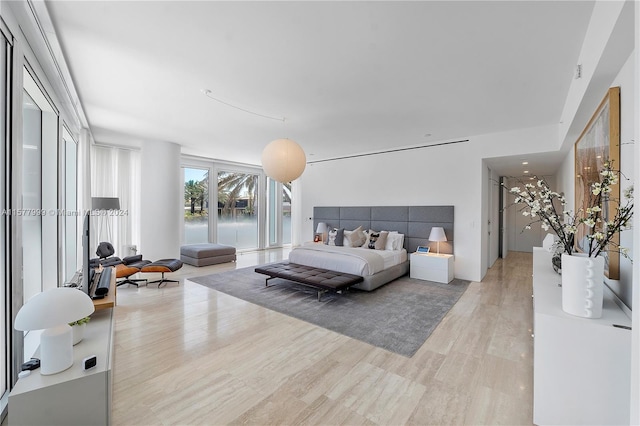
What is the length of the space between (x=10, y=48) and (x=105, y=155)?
476 cm

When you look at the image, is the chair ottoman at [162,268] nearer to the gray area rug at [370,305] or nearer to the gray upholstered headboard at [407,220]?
the gray area rug at [370,305]

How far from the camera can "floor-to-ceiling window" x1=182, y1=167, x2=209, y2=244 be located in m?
7.09

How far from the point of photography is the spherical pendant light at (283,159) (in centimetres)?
325

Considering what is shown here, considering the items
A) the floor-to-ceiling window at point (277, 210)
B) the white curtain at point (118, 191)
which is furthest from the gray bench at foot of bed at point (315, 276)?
the floor-to-ceiling window at point (277, 210)

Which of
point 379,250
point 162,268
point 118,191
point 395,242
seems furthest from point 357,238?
point 118,191

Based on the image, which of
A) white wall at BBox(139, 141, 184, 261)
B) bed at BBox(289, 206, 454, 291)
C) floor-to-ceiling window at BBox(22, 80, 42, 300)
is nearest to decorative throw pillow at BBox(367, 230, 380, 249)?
bed at BBox(289, 206, 454, 291)

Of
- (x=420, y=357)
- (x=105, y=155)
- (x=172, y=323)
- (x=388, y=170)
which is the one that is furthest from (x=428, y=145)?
(x=105, y=155)

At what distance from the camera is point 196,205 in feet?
23.7

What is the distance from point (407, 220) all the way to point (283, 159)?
352 centimetres

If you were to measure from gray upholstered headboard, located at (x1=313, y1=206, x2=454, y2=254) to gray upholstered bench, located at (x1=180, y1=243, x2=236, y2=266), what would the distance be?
281 cm

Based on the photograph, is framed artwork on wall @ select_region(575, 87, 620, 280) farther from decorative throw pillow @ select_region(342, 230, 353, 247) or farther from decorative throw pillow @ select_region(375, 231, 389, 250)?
decorative throw pillow @ select_region(342, 230, 353, 247)

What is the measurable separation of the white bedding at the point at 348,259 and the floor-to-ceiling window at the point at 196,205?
344 cm

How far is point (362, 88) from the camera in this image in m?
3.08

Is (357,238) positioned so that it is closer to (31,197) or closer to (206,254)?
(206,254)
